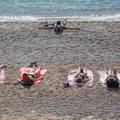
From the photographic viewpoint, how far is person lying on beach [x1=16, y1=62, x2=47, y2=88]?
35.4 meters

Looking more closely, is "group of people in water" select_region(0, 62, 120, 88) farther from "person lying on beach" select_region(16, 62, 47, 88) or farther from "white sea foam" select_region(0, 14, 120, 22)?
"white sea foam" select_region(0, 14, 120, 22)

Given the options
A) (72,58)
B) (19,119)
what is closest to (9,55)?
(72,58)

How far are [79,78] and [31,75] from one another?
10.8ft

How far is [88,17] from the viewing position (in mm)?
53906

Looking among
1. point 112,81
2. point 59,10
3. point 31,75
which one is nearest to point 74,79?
point 112,81

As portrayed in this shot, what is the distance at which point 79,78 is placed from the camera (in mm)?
35125

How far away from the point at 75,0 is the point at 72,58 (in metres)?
23.3

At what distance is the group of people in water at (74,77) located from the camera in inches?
1368

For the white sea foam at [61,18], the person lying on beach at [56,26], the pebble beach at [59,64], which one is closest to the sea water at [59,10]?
Answer: the white sea foam at [61,18]

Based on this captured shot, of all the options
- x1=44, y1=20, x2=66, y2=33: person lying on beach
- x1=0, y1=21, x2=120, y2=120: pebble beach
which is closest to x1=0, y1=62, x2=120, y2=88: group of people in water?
x1=0, y1=21, x2=120, y2=120: pebble beach

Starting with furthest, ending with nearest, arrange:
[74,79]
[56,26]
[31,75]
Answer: [56,26] → [31,75] → [74,79]

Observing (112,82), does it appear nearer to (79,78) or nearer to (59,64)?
(79,78)

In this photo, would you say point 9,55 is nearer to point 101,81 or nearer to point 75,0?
point 101,81

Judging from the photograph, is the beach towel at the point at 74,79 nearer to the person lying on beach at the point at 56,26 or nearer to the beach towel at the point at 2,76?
the beach towel at the point at 2,76
